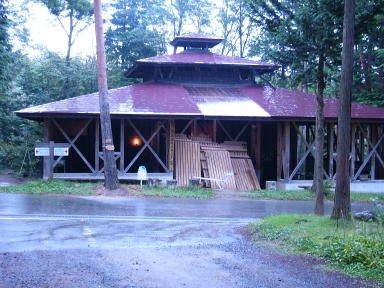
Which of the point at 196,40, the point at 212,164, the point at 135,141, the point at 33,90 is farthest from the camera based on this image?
the point at 33,90

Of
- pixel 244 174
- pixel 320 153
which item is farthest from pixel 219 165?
pixel 320 153

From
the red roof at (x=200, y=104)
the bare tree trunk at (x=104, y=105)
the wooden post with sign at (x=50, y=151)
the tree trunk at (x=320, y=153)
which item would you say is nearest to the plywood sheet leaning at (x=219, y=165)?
the red roof at (x=200, y=104)

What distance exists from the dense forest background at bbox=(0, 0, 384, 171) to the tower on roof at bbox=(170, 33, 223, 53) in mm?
3170

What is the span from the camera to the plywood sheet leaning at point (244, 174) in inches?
810

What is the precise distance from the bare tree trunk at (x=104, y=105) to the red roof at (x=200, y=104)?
1.06m

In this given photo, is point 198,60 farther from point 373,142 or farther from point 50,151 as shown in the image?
point 373,142

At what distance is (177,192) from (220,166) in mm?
3517

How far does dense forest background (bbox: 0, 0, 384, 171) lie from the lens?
39.7 feet

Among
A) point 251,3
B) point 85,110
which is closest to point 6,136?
point 85,110

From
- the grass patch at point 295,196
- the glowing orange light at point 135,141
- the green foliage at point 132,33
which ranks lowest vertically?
the grass patch at point 295,196

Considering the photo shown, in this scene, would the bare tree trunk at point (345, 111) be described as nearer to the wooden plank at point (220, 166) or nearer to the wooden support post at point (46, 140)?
the wooden plank at point (220, 166)

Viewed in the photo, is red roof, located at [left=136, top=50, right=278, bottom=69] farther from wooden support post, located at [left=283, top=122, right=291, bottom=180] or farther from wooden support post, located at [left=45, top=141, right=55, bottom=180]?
wooden support post, located at [left=45, top=141, right=55, bottom=180]

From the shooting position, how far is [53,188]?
1750 cm

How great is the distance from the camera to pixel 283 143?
21.3 m
